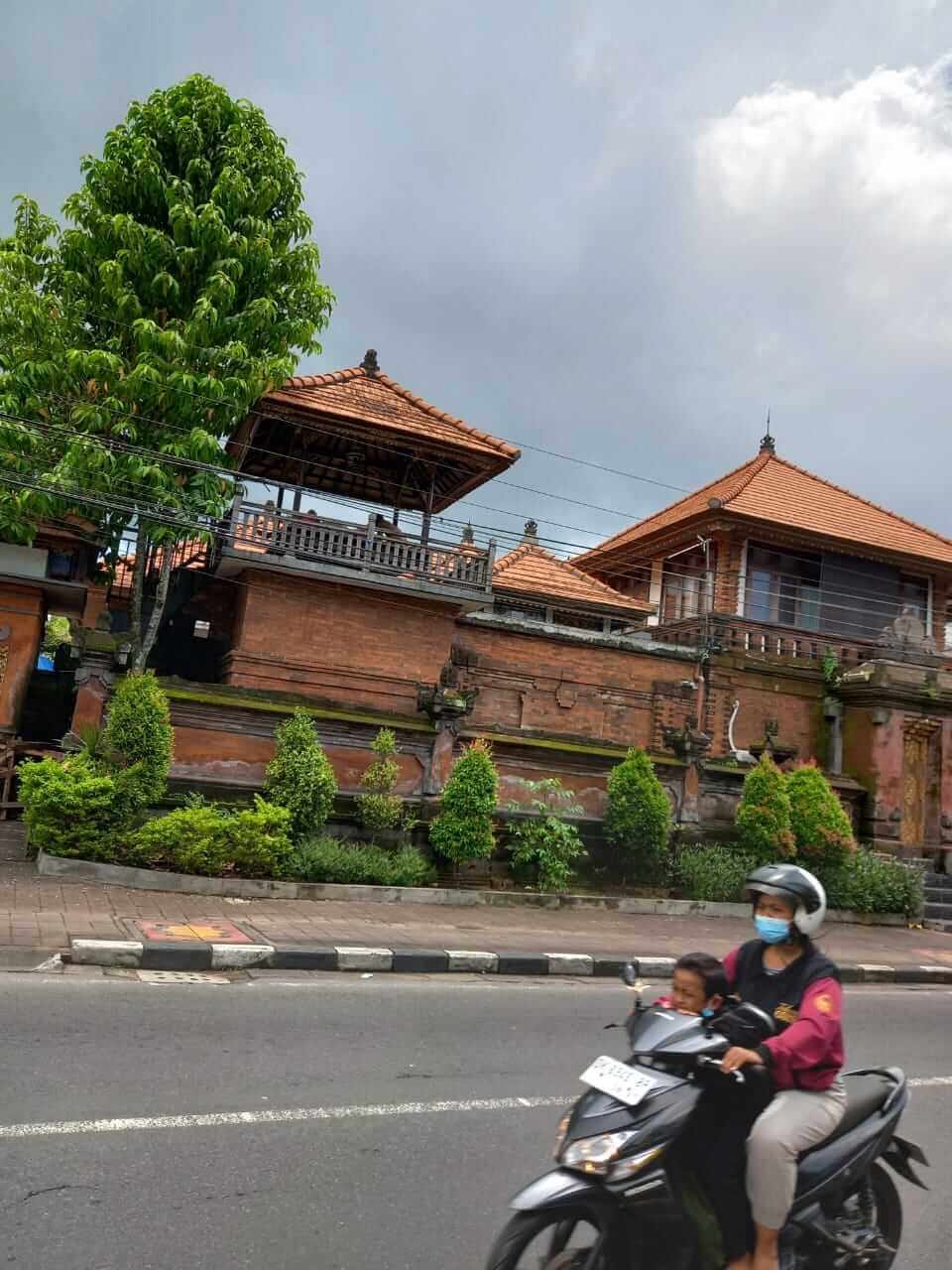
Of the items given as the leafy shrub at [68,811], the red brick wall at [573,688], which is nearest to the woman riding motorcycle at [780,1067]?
the leafy shrub at [68,811]

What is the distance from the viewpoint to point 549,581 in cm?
2209

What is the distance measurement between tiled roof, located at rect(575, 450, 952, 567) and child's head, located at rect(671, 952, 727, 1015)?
746 inches

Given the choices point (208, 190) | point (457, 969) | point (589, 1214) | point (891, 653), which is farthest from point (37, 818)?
point (891, 653)

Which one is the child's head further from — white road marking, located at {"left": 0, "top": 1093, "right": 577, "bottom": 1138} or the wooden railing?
the wooden railing

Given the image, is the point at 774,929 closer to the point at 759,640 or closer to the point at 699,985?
the point at 699,985

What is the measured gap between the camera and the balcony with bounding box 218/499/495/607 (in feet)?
51.2

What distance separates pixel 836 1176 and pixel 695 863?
11.8 m

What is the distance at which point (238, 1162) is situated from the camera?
3877 millimetres

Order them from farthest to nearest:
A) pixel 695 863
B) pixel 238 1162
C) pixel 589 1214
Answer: pixel 695 863
pixel 238 1162
pixel 589 1214

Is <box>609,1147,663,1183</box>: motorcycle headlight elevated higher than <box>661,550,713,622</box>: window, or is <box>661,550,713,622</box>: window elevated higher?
<box>661,550,713,622</box>: window

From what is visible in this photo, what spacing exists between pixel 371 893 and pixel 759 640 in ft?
41.6

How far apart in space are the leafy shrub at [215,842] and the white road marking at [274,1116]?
6.90 metres

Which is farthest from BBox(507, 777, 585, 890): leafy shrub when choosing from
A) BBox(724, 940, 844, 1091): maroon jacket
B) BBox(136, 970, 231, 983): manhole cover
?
BBox(724, 940, 844, 1091): maroon jacket

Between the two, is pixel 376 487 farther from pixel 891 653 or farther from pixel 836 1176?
pixel 836 1176
